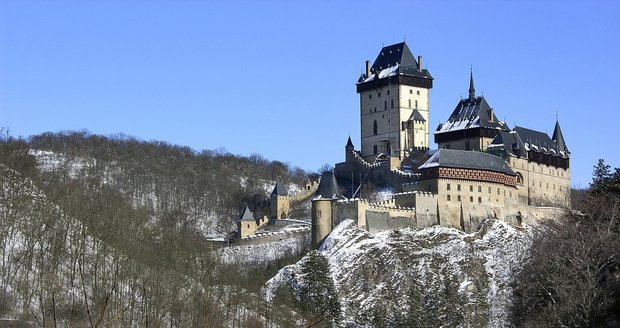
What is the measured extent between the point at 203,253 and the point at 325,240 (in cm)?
1063

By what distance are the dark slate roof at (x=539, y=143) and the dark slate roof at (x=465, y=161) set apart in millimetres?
8621

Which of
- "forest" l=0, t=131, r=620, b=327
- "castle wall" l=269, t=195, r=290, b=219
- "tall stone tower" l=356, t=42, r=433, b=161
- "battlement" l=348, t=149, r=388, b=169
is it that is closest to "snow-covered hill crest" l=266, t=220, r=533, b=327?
"forest" l=0, t=131, r=620, b=327

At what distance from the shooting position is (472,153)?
8838cm

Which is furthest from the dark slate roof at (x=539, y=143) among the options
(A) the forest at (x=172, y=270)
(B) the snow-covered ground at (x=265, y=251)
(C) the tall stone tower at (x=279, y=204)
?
(B) the snow-covered ground at (x=265, y=251)

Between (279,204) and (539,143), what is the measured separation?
24283 millimetres

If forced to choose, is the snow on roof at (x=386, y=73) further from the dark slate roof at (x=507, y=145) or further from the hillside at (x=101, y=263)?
the hillside at (x=101, y=263)

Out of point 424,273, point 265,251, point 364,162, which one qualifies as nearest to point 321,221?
point 265,251

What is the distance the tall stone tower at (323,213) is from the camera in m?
83.2

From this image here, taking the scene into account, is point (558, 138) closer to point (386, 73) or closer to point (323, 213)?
point (386, 73)

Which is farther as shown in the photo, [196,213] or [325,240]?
[196,213]

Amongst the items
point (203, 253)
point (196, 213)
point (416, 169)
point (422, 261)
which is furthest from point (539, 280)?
point (196, 213)

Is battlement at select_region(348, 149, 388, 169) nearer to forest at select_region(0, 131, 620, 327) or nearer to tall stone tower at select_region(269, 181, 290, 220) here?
tall stone tower at select_region(269, 181, 290, 220)

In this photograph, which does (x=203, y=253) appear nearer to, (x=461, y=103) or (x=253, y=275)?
(x=253, y=275)

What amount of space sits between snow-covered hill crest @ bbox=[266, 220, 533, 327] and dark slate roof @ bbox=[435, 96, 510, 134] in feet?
46.6
